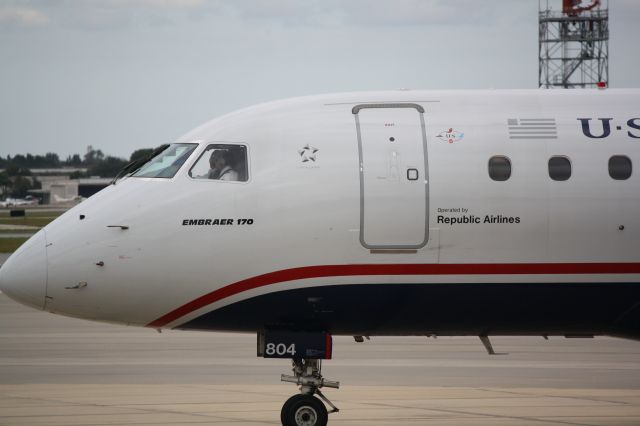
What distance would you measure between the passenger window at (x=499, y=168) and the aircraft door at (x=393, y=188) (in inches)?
27.6

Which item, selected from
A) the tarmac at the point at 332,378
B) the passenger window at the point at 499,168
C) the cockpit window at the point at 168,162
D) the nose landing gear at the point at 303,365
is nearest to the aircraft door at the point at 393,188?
the passenger window at the point at 499,168

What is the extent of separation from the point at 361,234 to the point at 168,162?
2.26 meters

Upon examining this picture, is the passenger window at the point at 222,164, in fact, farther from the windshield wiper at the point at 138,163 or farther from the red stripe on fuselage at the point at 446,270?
the red stripe on fuselage at the point at 446,270

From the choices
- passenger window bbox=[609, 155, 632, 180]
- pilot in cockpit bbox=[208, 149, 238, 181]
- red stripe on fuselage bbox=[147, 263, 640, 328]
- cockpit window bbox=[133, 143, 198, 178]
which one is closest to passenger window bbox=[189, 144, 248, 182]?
pilot in cockpit bbox=[208, 149, 238, 181]

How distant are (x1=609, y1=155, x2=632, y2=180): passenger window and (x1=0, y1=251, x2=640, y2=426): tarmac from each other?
3.51m

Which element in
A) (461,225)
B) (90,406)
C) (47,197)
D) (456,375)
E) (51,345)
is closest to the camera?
(461,225)

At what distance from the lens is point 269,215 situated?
1229 cm

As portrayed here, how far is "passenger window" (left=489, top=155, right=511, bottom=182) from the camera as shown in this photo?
12367 millimetres

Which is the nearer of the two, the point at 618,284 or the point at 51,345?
the point at 618,284

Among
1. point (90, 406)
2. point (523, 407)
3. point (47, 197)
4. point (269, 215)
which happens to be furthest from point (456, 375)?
Result: point (47, 197)

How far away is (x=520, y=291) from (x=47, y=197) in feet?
595

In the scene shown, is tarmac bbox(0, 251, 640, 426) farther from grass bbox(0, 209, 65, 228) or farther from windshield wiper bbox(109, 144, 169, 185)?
grass bbox(0, 209, 65, 228)

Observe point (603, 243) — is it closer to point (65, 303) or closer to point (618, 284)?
point (618, 284)

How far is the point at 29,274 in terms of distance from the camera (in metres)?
12.2
